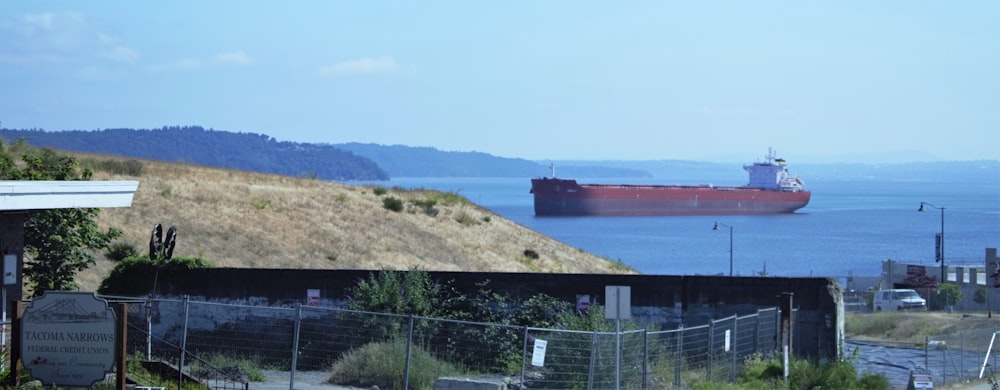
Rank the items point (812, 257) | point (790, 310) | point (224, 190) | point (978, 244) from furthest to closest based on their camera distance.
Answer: point (978, 244) → point (812, 257) → point (224, 190) → point (790, 310)

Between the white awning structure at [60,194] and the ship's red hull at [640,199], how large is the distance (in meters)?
151

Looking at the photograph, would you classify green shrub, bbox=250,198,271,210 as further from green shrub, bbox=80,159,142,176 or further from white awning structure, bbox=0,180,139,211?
white awning structure, bbox=0,180,139,211

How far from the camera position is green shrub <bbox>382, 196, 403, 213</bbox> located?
211 ft

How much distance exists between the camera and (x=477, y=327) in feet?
74.8

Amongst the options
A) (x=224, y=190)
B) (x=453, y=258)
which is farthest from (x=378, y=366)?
(x=224, y=190)

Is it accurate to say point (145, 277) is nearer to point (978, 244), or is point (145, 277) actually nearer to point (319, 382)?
point (319, 382)

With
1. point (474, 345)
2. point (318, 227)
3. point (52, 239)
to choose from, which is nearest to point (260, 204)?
point (318, 227)

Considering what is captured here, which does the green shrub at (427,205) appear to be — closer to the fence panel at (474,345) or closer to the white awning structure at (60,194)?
the fence panel at (474,345)

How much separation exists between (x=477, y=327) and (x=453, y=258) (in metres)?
32.9

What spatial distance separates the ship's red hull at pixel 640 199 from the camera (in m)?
173

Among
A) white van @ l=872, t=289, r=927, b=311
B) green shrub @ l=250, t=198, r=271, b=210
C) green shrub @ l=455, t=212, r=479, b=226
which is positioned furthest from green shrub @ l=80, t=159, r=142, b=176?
white van @ l=872, t=289, r=927, b=311

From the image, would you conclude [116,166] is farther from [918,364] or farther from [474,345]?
[918,364]

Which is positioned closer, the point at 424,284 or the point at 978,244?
the point at 424,284

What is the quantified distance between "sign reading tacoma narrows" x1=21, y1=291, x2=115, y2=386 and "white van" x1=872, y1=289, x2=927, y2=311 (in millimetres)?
48133
